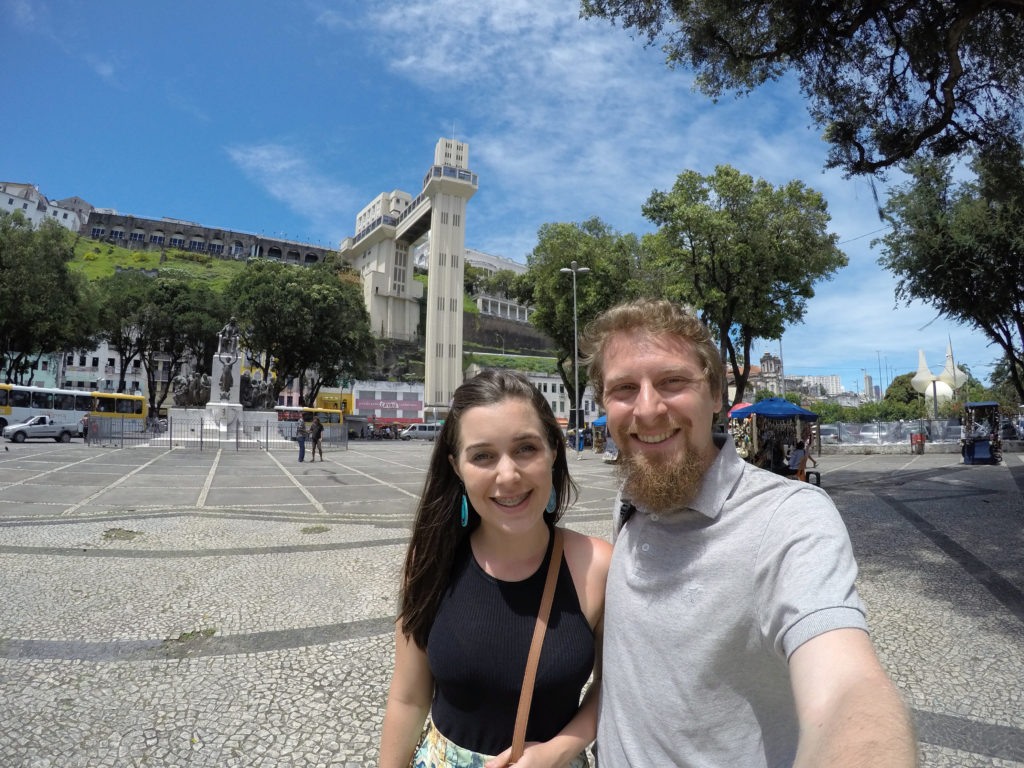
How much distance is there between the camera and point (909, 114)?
27.8ft

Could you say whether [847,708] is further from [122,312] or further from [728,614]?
[122,312]

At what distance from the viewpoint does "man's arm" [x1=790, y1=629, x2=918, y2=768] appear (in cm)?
82

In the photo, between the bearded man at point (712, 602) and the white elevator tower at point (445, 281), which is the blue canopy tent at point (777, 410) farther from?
the white elevator tower at point (445, 281)

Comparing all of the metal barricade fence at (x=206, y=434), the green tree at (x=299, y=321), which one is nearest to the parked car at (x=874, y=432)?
the metal barricade fence at (x=206, y=434)

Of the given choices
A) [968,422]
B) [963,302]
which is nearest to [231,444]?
[963,302]

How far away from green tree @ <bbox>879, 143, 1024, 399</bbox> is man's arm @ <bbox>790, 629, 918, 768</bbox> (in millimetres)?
14948

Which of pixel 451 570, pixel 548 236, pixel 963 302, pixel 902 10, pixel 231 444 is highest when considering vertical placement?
pixel 548 236

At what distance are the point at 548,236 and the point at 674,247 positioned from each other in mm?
14626

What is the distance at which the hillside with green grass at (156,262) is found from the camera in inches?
3623

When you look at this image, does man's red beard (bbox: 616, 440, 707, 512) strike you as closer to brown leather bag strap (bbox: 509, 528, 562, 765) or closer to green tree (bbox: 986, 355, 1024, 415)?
brown leather bag strap (bbox: 509, 528, 562, 765)

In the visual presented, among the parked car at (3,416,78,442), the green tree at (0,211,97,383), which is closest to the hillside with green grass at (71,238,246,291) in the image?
the green tree at (0,211,97,383)

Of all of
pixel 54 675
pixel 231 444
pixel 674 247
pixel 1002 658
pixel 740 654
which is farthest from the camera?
pixel 231 444

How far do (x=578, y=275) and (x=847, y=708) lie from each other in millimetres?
30350

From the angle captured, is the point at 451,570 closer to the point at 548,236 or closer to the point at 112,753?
the point at 112,753
